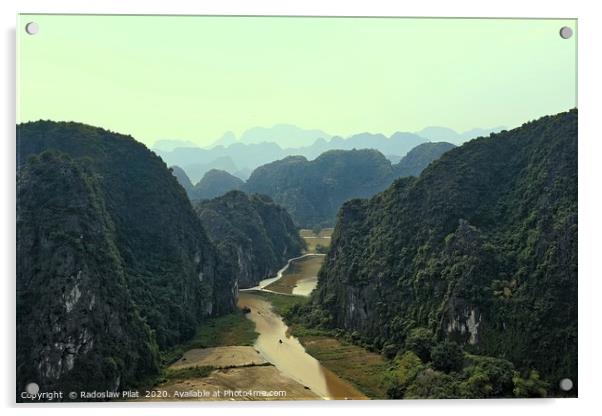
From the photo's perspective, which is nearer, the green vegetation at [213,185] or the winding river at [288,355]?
A: the winding river at [288,355]

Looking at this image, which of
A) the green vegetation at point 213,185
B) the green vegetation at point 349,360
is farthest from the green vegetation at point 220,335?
the green vegetation at point 213,185

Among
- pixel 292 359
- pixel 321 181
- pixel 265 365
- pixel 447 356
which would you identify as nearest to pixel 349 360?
pixel 292 359

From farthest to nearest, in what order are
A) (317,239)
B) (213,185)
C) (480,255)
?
1. (213,185)
2. (317,239)
3. (480,255)

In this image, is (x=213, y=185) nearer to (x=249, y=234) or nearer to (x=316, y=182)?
(x=316, y=182)

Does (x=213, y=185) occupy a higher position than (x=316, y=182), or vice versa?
(x=316, y=182)

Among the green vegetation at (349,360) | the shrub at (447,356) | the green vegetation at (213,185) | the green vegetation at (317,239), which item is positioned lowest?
the green vegetation at (349,360)

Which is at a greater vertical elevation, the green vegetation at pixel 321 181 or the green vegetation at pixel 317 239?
the green vegetation at pixel 321 181

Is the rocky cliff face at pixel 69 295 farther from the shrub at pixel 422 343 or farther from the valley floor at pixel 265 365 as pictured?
the shrub at pixel 422 343
